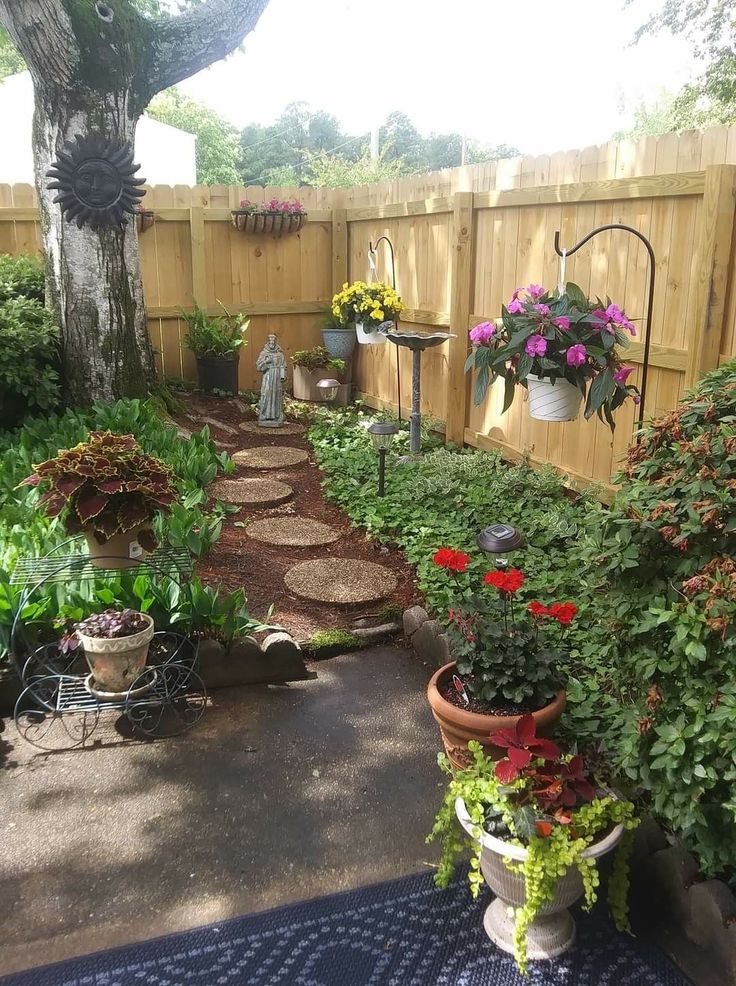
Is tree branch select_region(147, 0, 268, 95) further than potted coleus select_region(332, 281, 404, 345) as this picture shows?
No

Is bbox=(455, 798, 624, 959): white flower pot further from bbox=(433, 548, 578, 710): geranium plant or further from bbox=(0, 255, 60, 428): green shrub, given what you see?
bbox=(0, 255, 60, 428): green shrub

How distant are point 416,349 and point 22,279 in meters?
3.26

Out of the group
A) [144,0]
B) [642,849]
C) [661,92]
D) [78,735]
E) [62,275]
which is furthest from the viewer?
[661,92]

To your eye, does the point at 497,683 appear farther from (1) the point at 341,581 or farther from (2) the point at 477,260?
(2) the point at 477,260

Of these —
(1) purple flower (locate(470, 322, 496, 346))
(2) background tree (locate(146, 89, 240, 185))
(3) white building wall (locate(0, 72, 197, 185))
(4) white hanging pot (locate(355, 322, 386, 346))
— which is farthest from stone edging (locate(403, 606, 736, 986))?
(2) background tree (locate(146, 89, 240, 185))

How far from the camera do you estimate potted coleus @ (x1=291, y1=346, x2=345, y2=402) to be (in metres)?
8.05

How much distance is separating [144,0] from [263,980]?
1464cm

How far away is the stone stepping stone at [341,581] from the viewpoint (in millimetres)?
4188

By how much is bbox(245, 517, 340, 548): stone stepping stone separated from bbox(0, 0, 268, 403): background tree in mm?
2133

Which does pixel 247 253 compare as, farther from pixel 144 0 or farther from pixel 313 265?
pixel 144 0

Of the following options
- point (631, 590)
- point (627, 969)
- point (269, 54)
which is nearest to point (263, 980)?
point (627, 969)

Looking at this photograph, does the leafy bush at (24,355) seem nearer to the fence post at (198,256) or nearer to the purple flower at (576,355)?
the fence post at (198,256)

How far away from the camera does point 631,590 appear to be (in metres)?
2.29

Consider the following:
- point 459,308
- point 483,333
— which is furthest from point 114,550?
point 459,308
